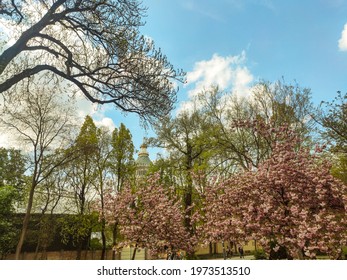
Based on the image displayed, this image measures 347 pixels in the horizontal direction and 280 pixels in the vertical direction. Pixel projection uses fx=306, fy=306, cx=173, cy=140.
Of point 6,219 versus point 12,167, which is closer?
point 6,219

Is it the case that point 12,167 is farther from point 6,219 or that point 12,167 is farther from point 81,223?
point 81,223

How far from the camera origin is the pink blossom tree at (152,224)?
14414mm

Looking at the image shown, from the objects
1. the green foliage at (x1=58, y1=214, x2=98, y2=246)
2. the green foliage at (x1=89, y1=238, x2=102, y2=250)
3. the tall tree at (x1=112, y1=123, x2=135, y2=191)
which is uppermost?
the tall tree at (x1=112, y1=123, x2=135, y2=191)

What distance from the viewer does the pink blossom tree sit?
14.4 metres

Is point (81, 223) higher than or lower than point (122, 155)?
lower

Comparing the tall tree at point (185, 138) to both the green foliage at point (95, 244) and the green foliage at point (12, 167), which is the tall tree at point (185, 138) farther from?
the green foliage at point (12, 167)

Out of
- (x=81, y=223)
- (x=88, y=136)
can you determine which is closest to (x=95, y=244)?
(x=81, y=223)

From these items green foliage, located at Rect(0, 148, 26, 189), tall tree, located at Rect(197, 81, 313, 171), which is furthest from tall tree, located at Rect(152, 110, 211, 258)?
green foliage, located at Rect(0, 148, 26, 189)

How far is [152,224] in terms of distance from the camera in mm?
14422

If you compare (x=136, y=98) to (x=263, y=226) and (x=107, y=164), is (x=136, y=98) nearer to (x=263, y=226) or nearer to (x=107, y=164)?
(x=263, y=226)

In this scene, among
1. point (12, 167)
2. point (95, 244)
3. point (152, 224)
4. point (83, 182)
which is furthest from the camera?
point (12, 167)

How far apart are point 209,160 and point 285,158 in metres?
16.3

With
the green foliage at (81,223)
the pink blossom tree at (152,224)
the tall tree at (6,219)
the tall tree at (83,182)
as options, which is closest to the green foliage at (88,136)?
the tall tree at (83,182)

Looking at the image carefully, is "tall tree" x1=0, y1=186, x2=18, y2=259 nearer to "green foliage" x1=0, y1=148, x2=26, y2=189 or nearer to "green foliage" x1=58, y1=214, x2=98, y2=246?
"green foliage" x1=58, y1=214, x2=98, y2=246
